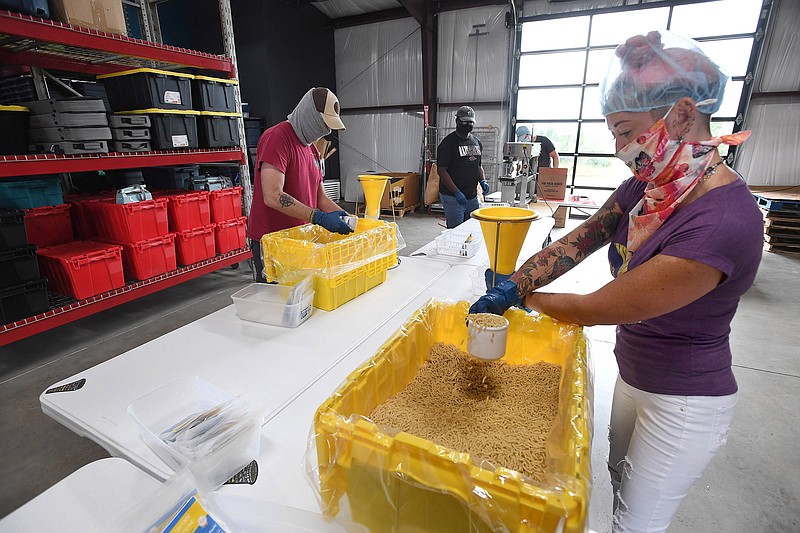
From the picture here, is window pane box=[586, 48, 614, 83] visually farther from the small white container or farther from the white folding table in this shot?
the small white container

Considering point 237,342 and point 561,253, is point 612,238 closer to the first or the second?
point 561,253

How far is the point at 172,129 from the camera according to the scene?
3346mm

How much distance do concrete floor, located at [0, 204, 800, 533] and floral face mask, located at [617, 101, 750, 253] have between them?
2.11ft

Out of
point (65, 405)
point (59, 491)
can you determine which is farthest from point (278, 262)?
point (59, 491)

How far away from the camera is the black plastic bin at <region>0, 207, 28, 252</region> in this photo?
2.47 meters

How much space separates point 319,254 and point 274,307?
27 cm

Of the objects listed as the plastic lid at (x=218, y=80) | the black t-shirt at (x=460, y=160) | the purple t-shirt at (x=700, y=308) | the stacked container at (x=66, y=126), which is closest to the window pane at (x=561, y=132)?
the black t-shirt at (x=460, y=160)

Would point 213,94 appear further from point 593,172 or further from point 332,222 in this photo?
point 593,172

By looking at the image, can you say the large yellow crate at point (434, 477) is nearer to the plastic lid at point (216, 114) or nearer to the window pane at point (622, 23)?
the plastic lid at point (216, 114)

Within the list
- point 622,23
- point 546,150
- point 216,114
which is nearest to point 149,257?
point 216,114

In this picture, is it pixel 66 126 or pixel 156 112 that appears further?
pixel 156 112

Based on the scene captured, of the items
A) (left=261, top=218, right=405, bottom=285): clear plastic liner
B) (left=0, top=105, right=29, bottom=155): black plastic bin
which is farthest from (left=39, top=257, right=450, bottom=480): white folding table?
(left=0, top=105, right=29, bottom=155): black plastic bin

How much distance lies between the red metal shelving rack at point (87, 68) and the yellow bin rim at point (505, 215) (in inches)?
111

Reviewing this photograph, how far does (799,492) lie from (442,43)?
8341mm
